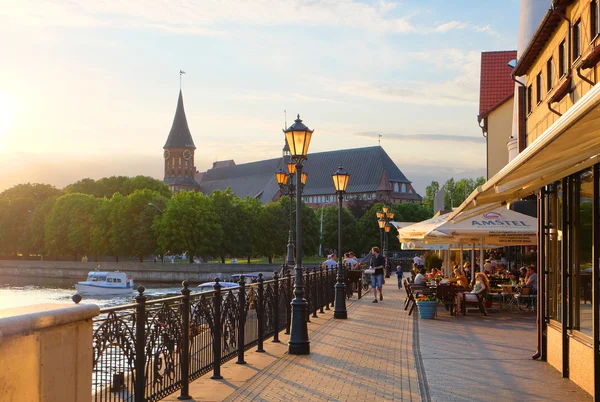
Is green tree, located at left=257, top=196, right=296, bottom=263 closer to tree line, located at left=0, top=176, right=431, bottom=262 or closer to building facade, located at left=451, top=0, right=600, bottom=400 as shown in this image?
tree line, located at left=0, top=176, right=431, bottom=262

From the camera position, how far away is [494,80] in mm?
46438

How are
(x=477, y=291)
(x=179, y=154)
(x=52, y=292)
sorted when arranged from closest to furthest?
(x=477, y=291), (x=52, y=292), (x=179, y=154)

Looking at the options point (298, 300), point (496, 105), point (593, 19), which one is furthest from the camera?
point (496, 105)

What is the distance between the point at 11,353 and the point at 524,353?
10981mm

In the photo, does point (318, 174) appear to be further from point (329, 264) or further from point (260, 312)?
point (260, 312)

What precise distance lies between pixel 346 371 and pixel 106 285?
66.2 m

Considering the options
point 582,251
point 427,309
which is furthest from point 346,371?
point 427,309

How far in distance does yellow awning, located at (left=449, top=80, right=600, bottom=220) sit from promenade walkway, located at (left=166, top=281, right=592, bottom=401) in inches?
98.9

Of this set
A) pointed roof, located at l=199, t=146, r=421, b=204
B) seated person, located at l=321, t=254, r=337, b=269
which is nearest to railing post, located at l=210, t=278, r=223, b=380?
seated person, located at l=321, t=254, r=337, b=269

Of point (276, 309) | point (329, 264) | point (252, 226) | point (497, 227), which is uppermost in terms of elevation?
point (252, 226)

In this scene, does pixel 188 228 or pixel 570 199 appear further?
pixel 188 228

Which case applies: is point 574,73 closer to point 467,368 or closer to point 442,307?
point 467,368

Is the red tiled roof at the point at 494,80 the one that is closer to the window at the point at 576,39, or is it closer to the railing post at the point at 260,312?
the window at the point at 576,39

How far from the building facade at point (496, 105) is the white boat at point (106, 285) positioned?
41375 millimetres
